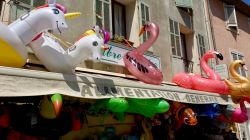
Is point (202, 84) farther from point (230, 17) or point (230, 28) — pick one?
point (230, 17)

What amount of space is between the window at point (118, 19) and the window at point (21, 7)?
10.1ft

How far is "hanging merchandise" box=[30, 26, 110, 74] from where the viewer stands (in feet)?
16.3

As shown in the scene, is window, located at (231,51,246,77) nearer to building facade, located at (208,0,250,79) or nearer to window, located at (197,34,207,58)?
building facade, located at (208,0,250,79)

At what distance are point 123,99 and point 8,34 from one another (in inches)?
84.7

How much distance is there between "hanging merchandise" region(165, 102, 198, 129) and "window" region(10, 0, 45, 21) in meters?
3.99

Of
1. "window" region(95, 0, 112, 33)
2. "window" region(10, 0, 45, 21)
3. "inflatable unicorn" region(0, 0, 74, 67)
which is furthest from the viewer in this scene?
"window" region(95, 0, 112, 33)

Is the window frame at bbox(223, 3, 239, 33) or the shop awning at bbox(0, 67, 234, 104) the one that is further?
the window frame at bbox(223, 3, 239, 33)

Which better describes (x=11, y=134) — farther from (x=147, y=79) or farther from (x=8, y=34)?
(x=147, y=79)

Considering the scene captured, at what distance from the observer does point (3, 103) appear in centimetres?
463

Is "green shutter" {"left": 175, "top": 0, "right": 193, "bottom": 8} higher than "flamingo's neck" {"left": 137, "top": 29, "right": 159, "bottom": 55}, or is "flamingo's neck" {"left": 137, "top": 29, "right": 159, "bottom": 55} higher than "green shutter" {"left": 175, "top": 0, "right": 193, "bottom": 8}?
"green shutter" {"left": 175, "top": 0, "right": 193, "bottom": 8}

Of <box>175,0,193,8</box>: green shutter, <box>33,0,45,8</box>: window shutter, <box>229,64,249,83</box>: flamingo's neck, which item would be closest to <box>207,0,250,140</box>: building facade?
<box>175,0,193,8</box>: green shutter

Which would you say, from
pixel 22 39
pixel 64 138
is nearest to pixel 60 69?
pixel 22 39

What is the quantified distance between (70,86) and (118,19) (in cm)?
513

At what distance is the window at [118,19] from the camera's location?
887 cm
